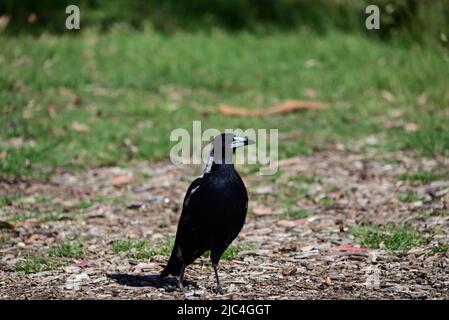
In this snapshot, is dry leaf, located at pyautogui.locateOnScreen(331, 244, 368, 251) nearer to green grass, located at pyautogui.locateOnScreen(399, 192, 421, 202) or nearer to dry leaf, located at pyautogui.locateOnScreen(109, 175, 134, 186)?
green grass, located at pyautogui.locateOnScreen(399, 192, 421, 202)

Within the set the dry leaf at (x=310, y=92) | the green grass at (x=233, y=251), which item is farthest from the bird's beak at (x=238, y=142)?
the dry leaf at (x=310, y=92)

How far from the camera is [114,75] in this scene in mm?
12719

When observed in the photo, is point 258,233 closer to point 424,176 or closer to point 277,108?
point 424,176

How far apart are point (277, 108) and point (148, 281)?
619 centimetres

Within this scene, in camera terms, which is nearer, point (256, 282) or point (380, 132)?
point (256, 282)

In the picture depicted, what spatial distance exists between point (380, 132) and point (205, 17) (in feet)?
21.4

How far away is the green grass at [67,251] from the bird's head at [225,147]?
165cm

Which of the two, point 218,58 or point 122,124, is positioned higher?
point 218,58

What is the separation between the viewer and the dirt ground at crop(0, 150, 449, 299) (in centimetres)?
545

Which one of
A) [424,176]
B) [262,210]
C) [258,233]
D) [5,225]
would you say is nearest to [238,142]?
[258,233]

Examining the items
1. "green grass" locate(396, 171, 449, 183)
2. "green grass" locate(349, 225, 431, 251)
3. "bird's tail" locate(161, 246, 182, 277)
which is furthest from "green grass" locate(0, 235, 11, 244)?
"green grass" locate(396, 171, 449, 183)

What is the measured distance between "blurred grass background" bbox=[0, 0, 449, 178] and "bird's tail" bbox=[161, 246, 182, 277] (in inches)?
138
